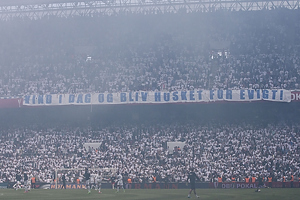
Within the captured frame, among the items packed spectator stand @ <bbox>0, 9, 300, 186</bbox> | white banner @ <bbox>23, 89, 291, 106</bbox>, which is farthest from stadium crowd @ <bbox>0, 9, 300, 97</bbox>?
white banner @ <bbox>23, 89, 291, 106</bbox>

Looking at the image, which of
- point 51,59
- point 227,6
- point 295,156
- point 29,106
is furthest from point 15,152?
point 227,6

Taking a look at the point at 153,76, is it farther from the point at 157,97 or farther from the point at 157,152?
the point at 157,152

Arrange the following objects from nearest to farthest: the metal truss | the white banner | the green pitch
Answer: the green pitch
the white banner
the metal truss

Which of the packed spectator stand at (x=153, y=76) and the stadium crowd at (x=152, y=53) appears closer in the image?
the packed spectator stand at (x=153, y=76)

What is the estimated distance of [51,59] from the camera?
2354 inches

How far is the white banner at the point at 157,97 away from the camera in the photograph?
47781mm

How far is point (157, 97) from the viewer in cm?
4934

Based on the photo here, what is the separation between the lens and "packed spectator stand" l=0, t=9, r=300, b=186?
46125 millimetres

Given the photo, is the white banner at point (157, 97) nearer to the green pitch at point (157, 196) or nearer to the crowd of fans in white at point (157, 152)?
the crowd of fans in white at point (157, 152)

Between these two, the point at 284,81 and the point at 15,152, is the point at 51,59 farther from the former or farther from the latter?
the point at 284,81

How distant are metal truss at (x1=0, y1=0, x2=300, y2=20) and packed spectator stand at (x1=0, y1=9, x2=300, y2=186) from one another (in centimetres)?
166

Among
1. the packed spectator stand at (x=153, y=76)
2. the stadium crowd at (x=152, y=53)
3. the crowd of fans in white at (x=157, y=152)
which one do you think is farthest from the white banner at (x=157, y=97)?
the crowd of fans in white at (x=157, y=152)

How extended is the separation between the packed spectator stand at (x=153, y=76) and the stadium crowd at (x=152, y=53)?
0.12 metres

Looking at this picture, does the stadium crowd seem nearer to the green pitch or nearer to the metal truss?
the metal truss
